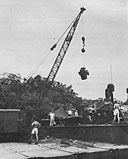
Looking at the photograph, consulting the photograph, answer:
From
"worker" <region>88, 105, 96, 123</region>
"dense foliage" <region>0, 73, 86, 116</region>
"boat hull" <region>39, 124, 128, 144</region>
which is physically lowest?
"boat hull" <region>39, 124, 128, 144</region>

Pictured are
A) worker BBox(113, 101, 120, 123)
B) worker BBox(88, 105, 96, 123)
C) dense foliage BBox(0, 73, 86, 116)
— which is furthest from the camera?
dense foliage BBox(0, 73, 86, 116)

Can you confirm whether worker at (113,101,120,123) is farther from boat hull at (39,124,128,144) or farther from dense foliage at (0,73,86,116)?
dense foliage at (0,73,86,116)

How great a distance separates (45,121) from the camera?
24.0 metres

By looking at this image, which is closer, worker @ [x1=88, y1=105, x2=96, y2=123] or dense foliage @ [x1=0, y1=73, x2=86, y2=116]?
worker @ [x1=88, y1=105, x2=96, y2=123]

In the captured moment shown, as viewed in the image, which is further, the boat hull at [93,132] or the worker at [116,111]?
the worker at [116,111]

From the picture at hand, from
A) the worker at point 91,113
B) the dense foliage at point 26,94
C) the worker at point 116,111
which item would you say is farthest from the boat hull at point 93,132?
the dense foliage at point 26,94

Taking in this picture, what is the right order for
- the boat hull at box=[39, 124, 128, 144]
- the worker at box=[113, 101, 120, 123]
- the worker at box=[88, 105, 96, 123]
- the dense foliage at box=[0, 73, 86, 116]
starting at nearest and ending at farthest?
the boat hull at box=[39, 124, 128, 144] → the worker at box=[113, 101, 120, 123] → the worker at box=[88, 105, 96, 123] → the dense foliage at box=[0, 73, 86, 116]

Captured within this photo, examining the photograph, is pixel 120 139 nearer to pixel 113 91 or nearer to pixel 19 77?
pixel 113 91

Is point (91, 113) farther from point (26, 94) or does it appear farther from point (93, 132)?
point (26, 94)

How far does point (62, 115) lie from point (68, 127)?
342 centimetres

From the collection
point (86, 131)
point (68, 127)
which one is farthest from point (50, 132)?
point (86, 131)

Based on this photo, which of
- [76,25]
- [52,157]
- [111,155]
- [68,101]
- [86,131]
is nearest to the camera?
[52,157]

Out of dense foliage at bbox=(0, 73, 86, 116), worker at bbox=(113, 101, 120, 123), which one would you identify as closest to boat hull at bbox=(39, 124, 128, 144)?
worker at bbox=(113, 101, 120, 123)

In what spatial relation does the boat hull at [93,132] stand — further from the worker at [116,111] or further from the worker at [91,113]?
the worker at [91,113]
